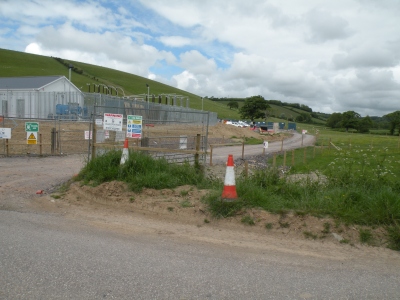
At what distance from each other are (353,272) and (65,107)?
32803mm

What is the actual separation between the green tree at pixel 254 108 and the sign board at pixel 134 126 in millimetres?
110982

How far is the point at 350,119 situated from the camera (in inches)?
4643

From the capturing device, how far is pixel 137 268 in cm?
456

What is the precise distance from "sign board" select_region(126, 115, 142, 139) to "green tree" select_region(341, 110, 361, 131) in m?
114

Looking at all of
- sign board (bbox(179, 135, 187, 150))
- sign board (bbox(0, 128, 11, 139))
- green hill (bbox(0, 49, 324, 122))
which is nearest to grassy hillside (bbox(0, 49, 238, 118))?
green hill (bbox(0, 49, 324, 122))

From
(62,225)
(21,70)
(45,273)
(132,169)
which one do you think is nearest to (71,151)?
(132,169)

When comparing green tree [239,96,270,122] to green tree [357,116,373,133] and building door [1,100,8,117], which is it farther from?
building door [1,100,8,117]

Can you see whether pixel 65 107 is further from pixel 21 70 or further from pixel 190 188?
pixel 21 70

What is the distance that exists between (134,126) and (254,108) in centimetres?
11179

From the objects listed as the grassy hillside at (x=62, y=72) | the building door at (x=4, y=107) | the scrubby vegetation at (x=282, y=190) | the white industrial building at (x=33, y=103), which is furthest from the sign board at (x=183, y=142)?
the grassy hillside at (x=62, y=72)

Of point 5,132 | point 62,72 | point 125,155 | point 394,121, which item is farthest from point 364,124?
point 125,155

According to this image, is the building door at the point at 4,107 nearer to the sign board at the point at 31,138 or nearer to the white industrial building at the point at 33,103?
the white industrial building at the point at 33,103

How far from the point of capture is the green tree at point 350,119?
115 m

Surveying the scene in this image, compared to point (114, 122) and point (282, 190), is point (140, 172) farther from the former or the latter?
point (282, 190)
